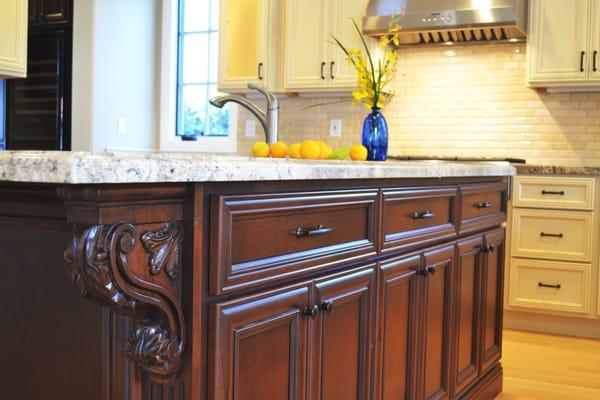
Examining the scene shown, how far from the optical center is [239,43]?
5043 millimetres

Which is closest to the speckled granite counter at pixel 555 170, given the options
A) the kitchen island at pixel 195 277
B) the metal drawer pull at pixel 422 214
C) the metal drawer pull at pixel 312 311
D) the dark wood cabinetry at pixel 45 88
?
the metal drawer pull at pixel 422 214

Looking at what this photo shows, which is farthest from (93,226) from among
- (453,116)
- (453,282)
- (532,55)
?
(453,116)

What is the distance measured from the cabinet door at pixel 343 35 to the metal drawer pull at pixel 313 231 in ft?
10.7

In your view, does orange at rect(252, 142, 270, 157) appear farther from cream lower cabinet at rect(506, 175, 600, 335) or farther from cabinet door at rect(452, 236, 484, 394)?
cream lower cabinet at rect(506, 175, 600, 335)

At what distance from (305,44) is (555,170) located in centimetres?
180

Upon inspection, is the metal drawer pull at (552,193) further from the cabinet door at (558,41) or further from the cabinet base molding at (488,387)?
the cabinet base molding at (488,387)

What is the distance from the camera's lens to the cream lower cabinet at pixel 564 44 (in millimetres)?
4102

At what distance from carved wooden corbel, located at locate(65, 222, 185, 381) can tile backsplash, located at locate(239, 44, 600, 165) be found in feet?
12.4

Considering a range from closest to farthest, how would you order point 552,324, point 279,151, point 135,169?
1. point 135,169
2. point 279,151
3. point 552,324

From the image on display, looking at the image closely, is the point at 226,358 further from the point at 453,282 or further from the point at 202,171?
the point at 453,282

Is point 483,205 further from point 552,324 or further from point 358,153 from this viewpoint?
point 552,324

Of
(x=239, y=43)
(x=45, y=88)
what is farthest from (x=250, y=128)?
(x=45, y=88)

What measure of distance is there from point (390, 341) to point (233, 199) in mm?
834

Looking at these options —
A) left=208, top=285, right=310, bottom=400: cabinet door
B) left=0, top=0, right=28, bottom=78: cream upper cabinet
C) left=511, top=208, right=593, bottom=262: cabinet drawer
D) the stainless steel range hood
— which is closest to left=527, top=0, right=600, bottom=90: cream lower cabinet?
the stainless steel range hood
